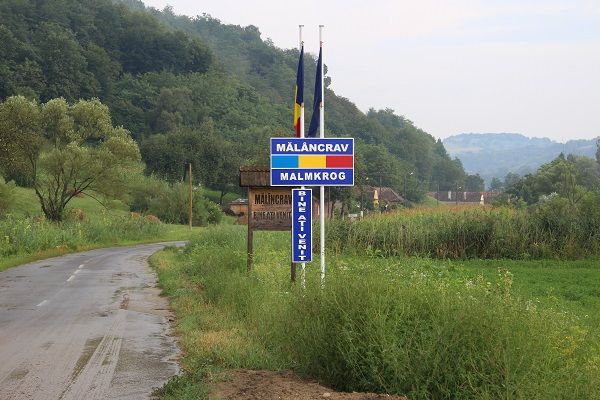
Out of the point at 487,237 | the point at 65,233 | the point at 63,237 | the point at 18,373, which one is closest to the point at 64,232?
the point at 65,233

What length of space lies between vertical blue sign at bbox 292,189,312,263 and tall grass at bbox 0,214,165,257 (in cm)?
2436

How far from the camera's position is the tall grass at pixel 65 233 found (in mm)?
36000

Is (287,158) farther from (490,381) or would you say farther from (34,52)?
(34,52)

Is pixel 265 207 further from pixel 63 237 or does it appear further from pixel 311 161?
pixel 63 237

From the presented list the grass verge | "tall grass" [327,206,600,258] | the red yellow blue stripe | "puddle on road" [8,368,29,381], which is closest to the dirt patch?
"puddle on road" [8,368,29,381]

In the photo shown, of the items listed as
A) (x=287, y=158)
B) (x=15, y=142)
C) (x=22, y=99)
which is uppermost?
(x=22, y=99)

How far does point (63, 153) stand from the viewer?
52750 millimetres

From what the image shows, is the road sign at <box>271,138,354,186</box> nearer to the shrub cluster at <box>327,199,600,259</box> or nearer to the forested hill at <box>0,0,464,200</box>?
the shrub cluster at <box>327,199,600,259</box>

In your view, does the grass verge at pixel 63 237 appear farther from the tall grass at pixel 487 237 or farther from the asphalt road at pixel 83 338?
the tall grass at pixel 487 237

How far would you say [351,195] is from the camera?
8481cm

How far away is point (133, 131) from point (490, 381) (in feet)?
381

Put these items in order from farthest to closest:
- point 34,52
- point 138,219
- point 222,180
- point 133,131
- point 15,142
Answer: point 133,131, point 34,52, point 222,180, point 138,219, point 15,142

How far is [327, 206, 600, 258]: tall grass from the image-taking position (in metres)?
30.7

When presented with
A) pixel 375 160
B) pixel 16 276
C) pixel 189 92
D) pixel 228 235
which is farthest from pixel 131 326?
pixel 189 92
